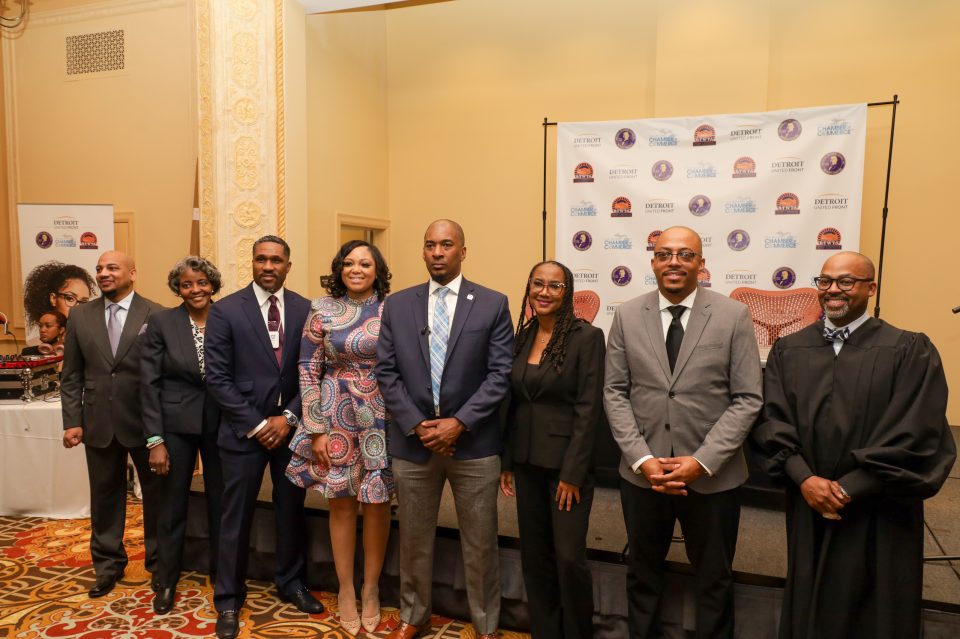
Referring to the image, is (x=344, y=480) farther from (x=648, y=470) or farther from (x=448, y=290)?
(x=648, y=470)

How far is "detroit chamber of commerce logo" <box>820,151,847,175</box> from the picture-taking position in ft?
17.5

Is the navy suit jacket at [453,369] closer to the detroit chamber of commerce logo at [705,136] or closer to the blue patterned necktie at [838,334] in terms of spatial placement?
the blue patterned necktie at [838,334]

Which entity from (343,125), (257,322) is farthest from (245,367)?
(343,125)

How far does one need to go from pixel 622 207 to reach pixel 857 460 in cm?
394

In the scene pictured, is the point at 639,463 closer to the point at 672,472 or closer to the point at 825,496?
the point at 672,472

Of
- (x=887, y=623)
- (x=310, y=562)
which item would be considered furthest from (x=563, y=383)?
(x=310, y=562)

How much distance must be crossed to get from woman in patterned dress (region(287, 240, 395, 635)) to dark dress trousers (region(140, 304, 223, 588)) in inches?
21.5

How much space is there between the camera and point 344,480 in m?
2.93

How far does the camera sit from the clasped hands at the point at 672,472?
238 cm

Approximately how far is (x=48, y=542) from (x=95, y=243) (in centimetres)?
258

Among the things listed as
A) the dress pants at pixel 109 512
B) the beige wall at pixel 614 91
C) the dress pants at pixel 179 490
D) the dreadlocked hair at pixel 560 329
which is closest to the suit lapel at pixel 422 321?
the dreadlocked hair at pixel 560 329

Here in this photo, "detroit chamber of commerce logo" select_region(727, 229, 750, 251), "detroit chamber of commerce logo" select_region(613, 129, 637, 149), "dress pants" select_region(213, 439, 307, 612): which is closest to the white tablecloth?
"dress pants" select_region(213, 439, 307, 612)

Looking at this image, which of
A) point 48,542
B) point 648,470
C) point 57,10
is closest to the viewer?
point 648,470

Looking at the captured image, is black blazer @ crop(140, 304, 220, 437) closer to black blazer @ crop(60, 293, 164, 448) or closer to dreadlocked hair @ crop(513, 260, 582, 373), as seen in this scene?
black blazer @ crop(60, 293, 164, 448)
